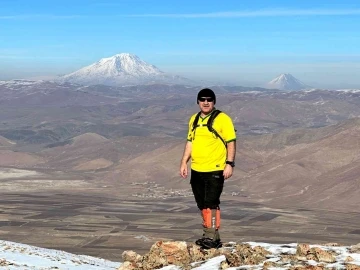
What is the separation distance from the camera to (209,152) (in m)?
12.6

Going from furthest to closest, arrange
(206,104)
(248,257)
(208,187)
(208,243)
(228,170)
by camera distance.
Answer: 1. (208,243)
2. (208,187)
3. (206,104)
4. (228,170)
5. (248,257)

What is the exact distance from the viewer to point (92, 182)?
163m

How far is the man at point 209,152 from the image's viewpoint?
40.9ft

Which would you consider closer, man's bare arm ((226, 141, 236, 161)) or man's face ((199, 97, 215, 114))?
man's bare arm ((226, 141, 236, 161))

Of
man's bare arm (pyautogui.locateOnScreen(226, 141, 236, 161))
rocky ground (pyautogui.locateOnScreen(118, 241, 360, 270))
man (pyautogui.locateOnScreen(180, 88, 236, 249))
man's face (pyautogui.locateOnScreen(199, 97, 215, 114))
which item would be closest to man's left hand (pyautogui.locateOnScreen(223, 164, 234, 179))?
man (pyautogui.locateOnScreen(180, 88, 236, 249))

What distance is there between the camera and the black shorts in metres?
12.7

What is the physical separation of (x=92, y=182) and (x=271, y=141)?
57.0 metres

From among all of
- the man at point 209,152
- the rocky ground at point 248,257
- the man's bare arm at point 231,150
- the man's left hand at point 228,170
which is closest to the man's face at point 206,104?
the man at point 209,152

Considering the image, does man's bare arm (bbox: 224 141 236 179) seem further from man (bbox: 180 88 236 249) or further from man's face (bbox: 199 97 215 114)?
man's face (bbox: 199 97 215 114)

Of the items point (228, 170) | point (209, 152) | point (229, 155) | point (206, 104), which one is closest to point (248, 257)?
point (228, 170)

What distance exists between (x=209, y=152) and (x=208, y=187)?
74cm

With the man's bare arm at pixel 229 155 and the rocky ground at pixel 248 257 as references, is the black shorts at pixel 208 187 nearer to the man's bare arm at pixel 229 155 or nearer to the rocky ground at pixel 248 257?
the man's bare arm at pixel 229 155

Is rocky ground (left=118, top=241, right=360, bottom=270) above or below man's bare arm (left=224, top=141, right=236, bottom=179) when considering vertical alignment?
below

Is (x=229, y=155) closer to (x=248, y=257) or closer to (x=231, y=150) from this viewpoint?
(x=231, y=150)
